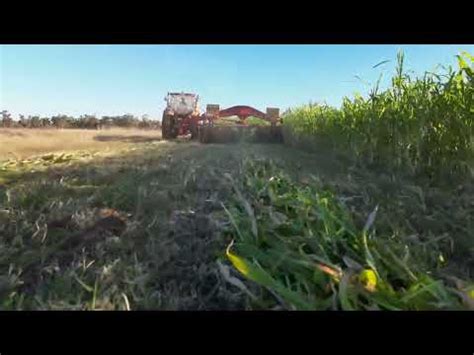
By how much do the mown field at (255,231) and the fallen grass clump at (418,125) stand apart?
0.5 inches

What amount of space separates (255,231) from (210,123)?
18.4ft

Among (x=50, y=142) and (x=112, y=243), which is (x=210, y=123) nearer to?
(x=50, y=142)

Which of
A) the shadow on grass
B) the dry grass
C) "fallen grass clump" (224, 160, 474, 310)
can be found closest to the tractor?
the dry grass

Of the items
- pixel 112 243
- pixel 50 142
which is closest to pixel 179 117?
pixel 50 142

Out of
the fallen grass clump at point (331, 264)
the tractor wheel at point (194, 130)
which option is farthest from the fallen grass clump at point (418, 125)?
the tractor wheel at point (194, 130)

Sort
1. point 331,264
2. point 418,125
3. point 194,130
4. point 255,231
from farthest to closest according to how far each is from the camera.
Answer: point 194,130 → point 418,125 → point 255,231 → point 331,264

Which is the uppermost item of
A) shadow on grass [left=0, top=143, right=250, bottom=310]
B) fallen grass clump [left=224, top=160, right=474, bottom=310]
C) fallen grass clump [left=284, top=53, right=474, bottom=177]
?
fallen grass clump [left=284, top=53, right=474, bottom=177]

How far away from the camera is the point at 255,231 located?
156 centimetres

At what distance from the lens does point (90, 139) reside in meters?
4.36

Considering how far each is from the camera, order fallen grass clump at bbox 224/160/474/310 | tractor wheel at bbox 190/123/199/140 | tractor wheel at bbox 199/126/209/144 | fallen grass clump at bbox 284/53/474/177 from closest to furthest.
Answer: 1. fallen grass clump at bbox 224/160/474/310
2. fallen grass clump at bbox 284/53/474/177
3. tractor wheel at bbox 199/126/209/144
4. tractor wheel at bbox 190/123/199/140

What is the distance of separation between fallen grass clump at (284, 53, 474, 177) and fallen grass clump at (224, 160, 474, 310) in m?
→ 1.41

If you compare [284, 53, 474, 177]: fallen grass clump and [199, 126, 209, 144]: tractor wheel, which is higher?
[284, 53, 474, 177]: fallen grass clump

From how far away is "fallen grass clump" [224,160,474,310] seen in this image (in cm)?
118

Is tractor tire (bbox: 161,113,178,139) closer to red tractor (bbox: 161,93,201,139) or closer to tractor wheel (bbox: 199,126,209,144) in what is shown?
red tractor (bbox: 161,93,201,139)
